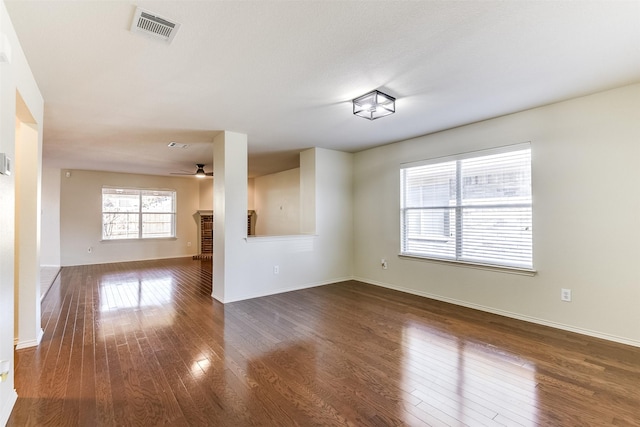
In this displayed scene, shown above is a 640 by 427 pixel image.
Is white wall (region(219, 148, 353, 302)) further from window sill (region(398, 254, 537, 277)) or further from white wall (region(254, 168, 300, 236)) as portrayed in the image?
white wall (region(254, 168, 300, 236))

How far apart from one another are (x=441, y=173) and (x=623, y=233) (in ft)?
6.58

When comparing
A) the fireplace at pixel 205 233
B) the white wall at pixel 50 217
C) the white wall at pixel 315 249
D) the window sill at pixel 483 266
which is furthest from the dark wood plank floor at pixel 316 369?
the fireplace at pixel 205 233

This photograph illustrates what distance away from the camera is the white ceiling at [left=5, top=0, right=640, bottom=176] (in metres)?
1.76

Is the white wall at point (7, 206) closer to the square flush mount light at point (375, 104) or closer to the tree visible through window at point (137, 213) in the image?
the square flush mount light at point (375, 104)

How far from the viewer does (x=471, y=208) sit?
3.91 m

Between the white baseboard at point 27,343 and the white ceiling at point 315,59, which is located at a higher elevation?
the white ceiling at point 315,59

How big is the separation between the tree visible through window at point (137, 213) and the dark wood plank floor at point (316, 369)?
4282mm

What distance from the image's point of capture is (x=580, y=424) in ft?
5.58

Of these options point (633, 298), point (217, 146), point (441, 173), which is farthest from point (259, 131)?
point (633, 298)

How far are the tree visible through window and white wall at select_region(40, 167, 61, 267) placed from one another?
0.90 meters

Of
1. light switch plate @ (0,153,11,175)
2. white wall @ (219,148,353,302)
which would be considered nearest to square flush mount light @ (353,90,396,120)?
white wall @ (219,148,353,302)

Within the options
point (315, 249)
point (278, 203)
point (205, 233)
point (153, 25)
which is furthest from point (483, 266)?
point (205, 233)

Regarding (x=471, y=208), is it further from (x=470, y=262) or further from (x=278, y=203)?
(x=278, y=203)

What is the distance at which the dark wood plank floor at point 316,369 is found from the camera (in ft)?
5.90
